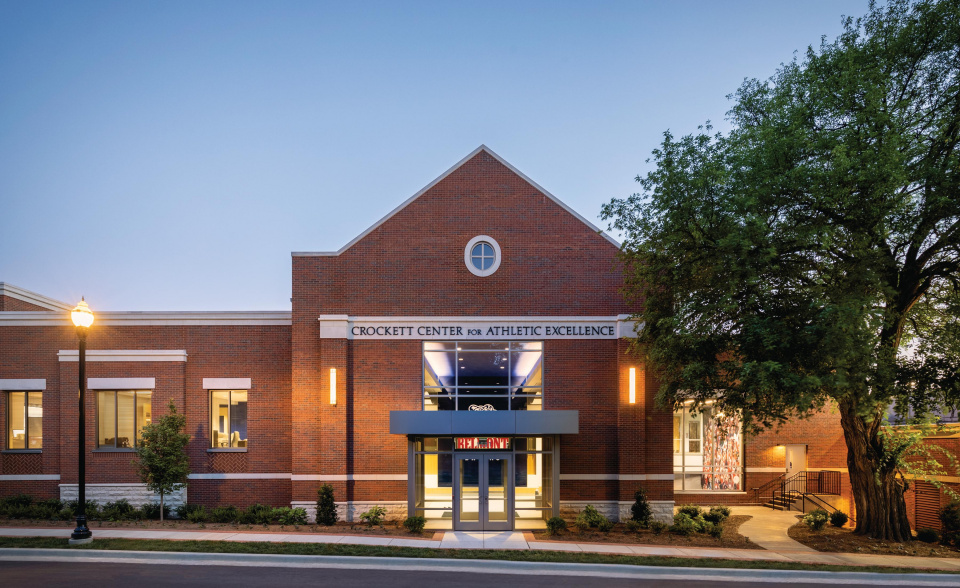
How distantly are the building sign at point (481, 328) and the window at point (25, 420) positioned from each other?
11.7 meters

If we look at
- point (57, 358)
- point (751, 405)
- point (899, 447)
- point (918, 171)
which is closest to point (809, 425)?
point (899, 447)

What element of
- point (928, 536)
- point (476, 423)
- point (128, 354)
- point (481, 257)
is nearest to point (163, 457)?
point (128, 354)

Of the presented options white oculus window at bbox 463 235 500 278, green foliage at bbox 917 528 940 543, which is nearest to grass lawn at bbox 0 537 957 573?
green foliage at bbox 917 528 940 543

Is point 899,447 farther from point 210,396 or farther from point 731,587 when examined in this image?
point 210,396

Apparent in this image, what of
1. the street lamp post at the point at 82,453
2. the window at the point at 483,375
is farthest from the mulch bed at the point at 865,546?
the street lamp post at the point at 82,453

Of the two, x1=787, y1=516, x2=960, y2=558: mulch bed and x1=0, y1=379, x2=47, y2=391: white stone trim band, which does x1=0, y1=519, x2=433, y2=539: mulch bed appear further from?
x1=787, y1=516, x2=960, y2=558: mulch bed

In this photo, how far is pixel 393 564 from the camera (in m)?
14.5

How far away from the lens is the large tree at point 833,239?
15281 mm

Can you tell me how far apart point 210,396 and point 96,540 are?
629cm

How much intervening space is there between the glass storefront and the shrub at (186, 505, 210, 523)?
6.89 metres

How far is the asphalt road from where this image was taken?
12828 millimetres

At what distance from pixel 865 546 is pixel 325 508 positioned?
52.5 ft

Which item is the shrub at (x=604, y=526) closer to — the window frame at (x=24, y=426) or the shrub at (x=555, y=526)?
the shrub at (x=555, y=526)

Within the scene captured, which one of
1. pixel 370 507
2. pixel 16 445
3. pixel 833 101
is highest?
pixel 833 101
